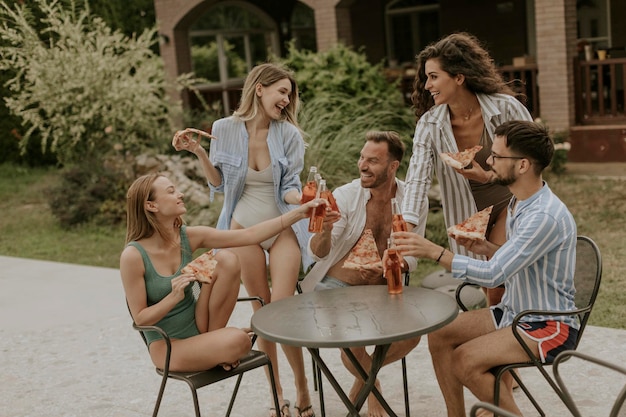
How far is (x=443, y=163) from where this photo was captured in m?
4.73

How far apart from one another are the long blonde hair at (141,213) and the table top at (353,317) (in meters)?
0.67

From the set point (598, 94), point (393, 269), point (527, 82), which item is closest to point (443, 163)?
point (393, 269)

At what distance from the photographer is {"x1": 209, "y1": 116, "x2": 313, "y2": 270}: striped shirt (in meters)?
4.95

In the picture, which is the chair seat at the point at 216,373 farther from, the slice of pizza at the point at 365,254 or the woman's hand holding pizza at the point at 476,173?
the woman's hand holding pizza at the point at 476,173

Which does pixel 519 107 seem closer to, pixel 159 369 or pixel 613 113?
pixel 159 369

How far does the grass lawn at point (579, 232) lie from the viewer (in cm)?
722

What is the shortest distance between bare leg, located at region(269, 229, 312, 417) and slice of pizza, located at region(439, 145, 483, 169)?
97 cm

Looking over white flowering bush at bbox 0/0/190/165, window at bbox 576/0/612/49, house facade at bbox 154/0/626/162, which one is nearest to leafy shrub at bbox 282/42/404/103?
house facade at bbox 154/0/626/162

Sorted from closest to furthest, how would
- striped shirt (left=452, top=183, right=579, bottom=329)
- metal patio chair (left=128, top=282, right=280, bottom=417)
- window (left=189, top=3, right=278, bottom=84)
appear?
1. striped shirt (left=452, top=183, right=579, bottom=329)
2. metal patio chair (left=128, top=282, right=280, bottom=417)
3. window (left=189, top=3, right=278, bottom=84)

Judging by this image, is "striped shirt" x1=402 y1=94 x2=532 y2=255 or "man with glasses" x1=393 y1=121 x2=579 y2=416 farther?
"striped shirt" x1=402 y1=94 x2=532 y2=255

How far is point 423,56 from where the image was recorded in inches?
180

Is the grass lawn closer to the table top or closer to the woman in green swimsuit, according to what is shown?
the table top

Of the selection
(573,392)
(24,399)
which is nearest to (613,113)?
(573,392)

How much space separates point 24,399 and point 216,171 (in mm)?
1948
